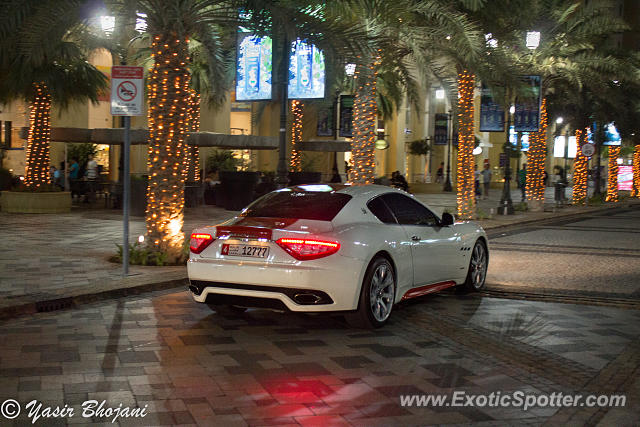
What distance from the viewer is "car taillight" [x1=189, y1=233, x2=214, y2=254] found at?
8.07 metres

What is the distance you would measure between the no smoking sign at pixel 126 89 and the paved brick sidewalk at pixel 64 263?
7.71 feet

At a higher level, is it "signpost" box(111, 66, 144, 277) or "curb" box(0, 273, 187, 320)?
"signpost" box(111, 66, 144, 277)

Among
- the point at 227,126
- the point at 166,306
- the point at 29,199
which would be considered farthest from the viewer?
the point at 227,126

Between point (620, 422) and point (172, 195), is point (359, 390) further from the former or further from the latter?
point (172, 195)

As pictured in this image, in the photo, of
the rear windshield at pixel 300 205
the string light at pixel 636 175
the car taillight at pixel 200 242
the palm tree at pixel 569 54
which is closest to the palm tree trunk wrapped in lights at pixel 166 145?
the rear windshield at pixel 300 205

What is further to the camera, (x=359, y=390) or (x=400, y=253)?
(x=400, y=253)

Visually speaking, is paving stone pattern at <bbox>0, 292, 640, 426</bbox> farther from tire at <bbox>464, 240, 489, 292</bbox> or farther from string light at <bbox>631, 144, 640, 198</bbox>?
string light at <bbox>631, 144, 640, 198</bbox>

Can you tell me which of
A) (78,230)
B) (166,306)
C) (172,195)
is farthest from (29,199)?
(166,306)

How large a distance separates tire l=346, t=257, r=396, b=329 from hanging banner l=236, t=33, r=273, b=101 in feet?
32.5

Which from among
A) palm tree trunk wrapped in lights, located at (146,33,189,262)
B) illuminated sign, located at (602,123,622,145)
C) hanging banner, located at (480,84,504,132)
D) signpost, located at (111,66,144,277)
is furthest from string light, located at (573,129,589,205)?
signpost, located at (111,66,144,277)

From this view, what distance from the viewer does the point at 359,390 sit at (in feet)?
19.5

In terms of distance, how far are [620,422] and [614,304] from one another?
5088mm

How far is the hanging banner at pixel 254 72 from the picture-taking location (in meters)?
17.9

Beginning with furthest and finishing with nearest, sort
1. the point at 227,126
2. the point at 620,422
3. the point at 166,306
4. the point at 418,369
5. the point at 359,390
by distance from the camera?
the point at 227,126 → the point at 166,306 → the point at 418,369 → the point at 359,390 → the point at 620,422
